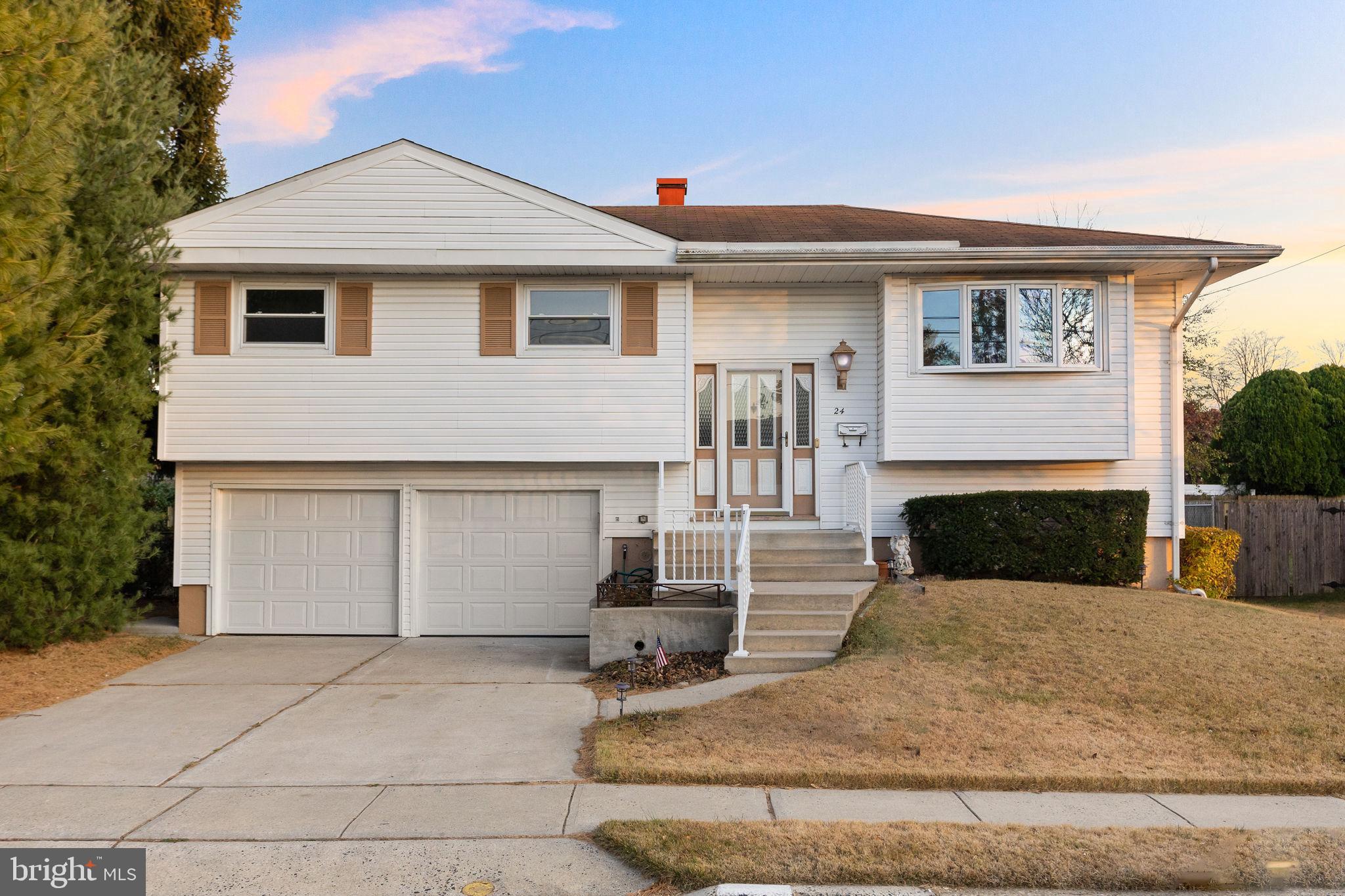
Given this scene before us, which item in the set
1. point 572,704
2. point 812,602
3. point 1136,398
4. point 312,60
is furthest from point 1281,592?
point 312,60

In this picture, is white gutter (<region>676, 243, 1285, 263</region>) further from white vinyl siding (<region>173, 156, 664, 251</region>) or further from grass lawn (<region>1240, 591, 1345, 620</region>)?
grass lawn (<region>1240, 591, 1345, 620</region>)

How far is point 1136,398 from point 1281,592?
5645 millimetres

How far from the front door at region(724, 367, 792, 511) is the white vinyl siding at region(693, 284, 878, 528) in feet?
0.66

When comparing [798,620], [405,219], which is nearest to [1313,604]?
[798,620]

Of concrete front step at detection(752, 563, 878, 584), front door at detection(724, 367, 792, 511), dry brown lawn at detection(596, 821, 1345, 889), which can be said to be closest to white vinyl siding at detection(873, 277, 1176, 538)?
front door at detection(724, 367, 792, 511)

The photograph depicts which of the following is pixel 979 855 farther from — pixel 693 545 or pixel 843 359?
pixel 843 359

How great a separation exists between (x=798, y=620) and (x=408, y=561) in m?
5.21

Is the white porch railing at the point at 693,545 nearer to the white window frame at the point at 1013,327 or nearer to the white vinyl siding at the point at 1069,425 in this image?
the white vinyl siding at the point at 1069,425

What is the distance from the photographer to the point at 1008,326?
10938 millimetres

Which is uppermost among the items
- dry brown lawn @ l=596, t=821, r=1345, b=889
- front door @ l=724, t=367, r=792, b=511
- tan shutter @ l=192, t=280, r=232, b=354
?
tan shutter @ l=192, t=280, r=232, b=354

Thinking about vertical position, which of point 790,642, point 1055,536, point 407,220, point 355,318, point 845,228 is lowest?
point 790,642

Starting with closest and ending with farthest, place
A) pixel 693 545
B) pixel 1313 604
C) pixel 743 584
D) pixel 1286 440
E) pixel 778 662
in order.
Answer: pixel 778 662
pixel 743 584
pixel 693 545
pixel 1313 604
pixel 1286 440

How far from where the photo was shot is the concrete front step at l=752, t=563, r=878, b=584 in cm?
978

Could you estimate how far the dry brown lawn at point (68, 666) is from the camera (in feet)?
25.8
